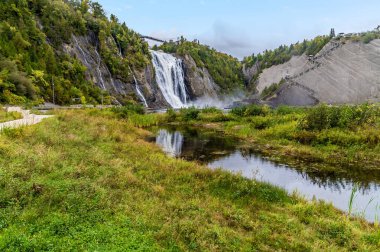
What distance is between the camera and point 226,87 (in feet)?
449

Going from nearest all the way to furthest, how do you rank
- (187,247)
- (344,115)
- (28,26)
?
(187,247) → (344,115) → (28,26)

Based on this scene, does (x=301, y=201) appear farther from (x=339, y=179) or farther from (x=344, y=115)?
(x=344, y=115)

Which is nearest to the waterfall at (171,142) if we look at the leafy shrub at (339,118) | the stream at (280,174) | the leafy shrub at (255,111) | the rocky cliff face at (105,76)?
the stream at (280,174)

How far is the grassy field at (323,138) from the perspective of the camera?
79.7 feet

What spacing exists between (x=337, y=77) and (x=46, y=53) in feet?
242

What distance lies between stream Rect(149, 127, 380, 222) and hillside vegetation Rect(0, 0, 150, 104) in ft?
78.4

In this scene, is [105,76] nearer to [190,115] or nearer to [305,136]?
[190,115]

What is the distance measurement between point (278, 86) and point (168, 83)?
4178 centimetres

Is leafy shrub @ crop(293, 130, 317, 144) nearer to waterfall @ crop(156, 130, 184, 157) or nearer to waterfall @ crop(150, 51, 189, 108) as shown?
waterfall @ crop(156, 130, 184, 157)

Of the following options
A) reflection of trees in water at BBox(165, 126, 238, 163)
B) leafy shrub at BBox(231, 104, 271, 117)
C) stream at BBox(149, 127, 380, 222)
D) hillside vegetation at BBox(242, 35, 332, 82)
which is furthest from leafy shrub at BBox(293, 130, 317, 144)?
hillside vegetation at BBox(242, 35, 332, 82)

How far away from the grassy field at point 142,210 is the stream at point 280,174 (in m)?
2.76

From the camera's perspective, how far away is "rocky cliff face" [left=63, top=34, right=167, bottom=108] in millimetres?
70312

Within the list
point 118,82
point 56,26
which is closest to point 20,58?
point 56,26

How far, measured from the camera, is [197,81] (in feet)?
365
